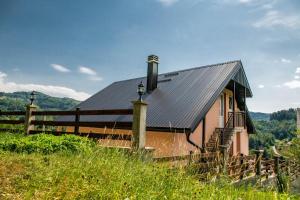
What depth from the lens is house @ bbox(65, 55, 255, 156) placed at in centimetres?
1238

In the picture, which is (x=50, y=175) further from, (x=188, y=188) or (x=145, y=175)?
(x=188, y=188)

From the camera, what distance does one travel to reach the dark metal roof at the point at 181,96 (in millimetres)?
12336

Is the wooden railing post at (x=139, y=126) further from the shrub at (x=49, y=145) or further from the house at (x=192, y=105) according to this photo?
the house at (x=192, y=105)

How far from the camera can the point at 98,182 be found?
3.67 meters

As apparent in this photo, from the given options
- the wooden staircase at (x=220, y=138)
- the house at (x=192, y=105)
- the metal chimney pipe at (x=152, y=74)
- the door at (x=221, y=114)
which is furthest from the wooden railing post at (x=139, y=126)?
the door at (x=221, y=114)

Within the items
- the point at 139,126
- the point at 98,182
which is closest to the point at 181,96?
the point at 139,126

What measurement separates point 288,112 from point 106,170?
99319 mm

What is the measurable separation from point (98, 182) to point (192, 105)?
9.56 m

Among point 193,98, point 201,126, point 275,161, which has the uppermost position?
point 193,98

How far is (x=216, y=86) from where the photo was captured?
13594mm

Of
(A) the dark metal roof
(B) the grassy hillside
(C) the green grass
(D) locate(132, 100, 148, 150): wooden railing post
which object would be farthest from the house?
(B) the grassy hillside

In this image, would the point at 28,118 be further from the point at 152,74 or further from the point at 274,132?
the point at 274,132

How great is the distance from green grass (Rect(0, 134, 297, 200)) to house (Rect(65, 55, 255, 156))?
20.5 ft

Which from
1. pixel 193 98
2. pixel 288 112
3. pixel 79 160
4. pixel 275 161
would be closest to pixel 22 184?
pixel 79 160
